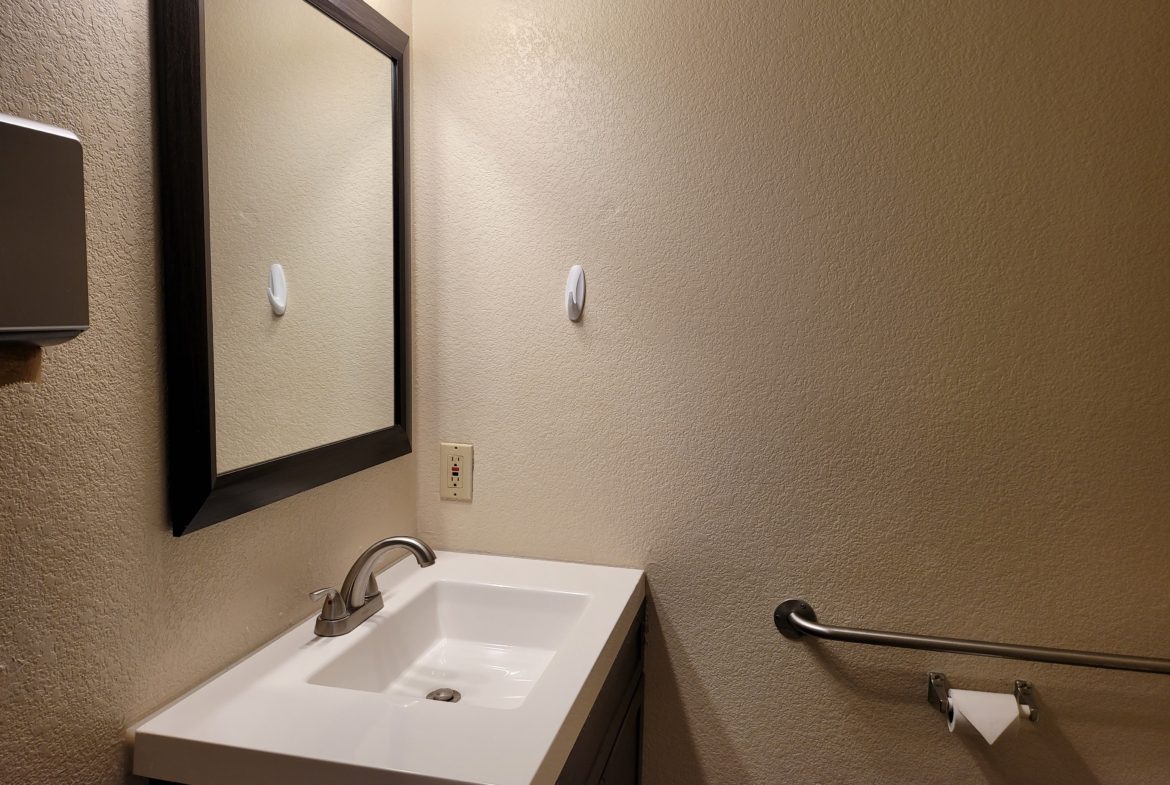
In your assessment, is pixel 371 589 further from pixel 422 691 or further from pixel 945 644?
pixel 945 644

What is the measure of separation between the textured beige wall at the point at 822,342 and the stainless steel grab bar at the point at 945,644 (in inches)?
1.4

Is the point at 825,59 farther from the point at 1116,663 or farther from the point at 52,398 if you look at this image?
the point at 52,398

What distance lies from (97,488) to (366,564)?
0.48 meters

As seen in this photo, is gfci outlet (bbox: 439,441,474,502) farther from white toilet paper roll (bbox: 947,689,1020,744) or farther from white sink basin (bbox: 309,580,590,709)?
white toilet paper roll (bbox: 947,689,1020,744)

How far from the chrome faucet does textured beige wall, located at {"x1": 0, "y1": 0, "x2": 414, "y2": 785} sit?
0.58 ft

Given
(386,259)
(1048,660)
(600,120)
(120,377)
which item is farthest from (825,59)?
(120,377)

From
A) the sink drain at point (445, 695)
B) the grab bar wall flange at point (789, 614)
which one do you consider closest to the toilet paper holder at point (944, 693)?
the grab bar wall flange at point (789, 614)

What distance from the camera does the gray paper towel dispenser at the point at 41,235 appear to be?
67 cm

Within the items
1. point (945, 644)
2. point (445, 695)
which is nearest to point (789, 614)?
point (945, 644)

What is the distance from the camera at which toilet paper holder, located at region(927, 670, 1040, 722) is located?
4.55 feet

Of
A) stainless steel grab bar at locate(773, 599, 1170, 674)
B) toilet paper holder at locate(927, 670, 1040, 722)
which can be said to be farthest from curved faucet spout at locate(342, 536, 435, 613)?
toilet paper holder at locate(927, 670, 1040, 722)

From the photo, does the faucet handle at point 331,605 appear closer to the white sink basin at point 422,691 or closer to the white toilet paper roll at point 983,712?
the white sink basin at point 422,691

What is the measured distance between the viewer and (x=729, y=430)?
1483mm

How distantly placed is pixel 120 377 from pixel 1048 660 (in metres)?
1.54
